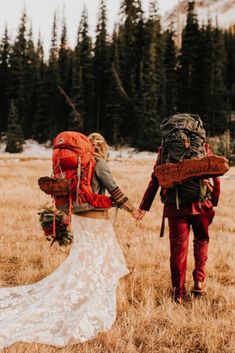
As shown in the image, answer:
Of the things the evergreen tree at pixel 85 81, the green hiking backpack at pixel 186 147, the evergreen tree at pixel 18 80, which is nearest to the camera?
the green hiking backpack at pixel 186 147

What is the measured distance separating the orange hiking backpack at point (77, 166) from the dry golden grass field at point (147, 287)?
4.17 ft

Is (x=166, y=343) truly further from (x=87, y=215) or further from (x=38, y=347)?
(x=87, y=215)

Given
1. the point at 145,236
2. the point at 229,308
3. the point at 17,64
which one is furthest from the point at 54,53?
the point at 229,308

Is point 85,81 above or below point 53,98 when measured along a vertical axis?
above

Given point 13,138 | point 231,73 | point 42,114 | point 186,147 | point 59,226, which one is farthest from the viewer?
point 231,73

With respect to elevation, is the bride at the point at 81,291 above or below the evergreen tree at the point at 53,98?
below

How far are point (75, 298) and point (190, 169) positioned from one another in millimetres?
1848

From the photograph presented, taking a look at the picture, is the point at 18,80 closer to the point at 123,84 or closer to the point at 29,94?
the point at 29,94

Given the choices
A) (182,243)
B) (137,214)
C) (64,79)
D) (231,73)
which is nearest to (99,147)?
(137,214)

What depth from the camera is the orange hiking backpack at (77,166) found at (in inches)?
182

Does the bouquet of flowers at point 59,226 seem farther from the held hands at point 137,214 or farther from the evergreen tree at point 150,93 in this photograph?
the evergreen tree at point 150,93

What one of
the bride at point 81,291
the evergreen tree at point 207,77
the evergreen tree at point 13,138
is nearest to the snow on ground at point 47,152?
the evergreen tree at point 13,138

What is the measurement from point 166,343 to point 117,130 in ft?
144

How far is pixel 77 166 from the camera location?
466 centimetres
